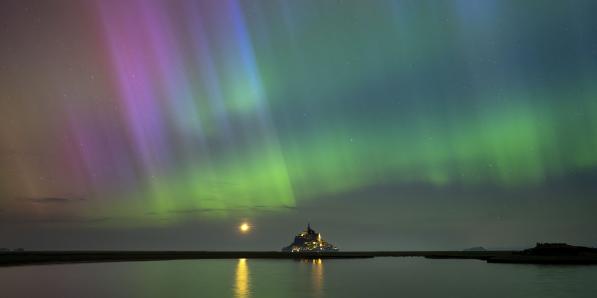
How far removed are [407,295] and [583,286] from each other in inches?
731

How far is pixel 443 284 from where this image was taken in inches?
1941

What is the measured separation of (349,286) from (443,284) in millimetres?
10128

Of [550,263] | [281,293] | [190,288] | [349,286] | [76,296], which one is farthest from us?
[550,263]

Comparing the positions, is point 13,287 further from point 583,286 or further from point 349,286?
point 583,286

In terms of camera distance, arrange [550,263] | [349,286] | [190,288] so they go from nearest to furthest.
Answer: [190,288]
[349,286]
[550,263]

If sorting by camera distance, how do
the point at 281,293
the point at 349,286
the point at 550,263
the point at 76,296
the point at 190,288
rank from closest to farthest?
the point at 76,296 < the point at 281,293 < the point at 190,288 < the point at 349,286 < the point at 550,263

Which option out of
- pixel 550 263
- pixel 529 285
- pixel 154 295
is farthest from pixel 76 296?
pixel 550 263

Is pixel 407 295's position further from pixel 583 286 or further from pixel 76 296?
pixel 76 296

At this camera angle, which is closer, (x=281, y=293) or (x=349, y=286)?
(x=281, y=293)

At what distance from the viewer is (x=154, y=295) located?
3741 cm

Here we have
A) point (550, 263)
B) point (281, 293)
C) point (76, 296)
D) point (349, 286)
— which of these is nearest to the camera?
point (76, 296)

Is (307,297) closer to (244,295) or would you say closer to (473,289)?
(244,295)

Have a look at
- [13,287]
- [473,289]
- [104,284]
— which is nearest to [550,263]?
[473,289]

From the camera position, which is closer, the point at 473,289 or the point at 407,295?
the point at 407,295
